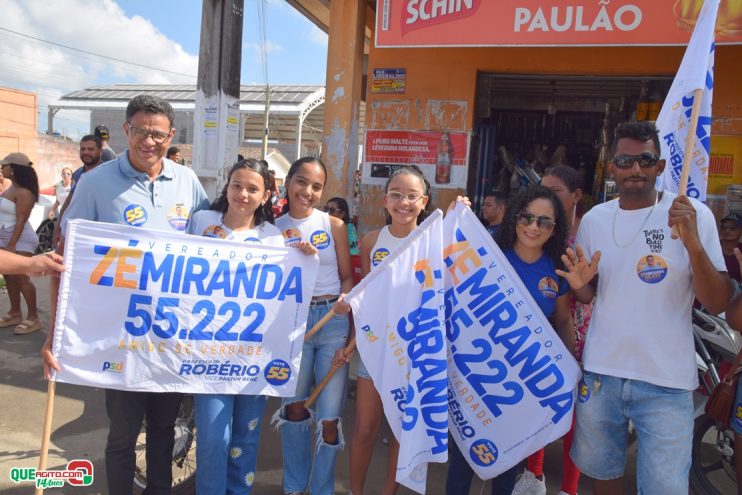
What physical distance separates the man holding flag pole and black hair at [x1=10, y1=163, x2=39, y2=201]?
231 inches

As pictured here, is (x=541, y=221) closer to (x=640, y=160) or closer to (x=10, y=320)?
(x=640, y=160)

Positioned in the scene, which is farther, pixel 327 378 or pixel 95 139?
pixel 95 139

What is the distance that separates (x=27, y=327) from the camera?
19.2ft

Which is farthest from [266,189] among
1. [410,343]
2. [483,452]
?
[483,452]

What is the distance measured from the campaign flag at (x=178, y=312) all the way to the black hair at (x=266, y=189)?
25 cm

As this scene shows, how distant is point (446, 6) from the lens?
16.8ft

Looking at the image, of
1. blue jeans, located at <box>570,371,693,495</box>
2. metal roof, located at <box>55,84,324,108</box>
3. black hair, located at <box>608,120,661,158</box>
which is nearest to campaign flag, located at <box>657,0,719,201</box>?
black hair, located at <box>608,120,661,158</box>

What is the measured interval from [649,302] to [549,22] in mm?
3510

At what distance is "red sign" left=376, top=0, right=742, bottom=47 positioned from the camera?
466 centimetres

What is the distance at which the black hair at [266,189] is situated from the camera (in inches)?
109

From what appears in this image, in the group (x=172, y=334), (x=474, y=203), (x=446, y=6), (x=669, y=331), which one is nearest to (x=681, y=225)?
(x=669, y=331)

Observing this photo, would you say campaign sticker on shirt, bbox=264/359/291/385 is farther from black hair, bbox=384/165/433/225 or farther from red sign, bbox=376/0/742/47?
red sign, bbox=376/0/742/47

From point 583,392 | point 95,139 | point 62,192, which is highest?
point 95,139

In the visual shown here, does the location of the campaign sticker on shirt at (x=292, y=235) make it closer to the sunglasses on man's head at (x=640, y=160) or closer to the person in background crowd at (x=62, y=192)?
the sunglasses on man's head at (x=640, y=160)
